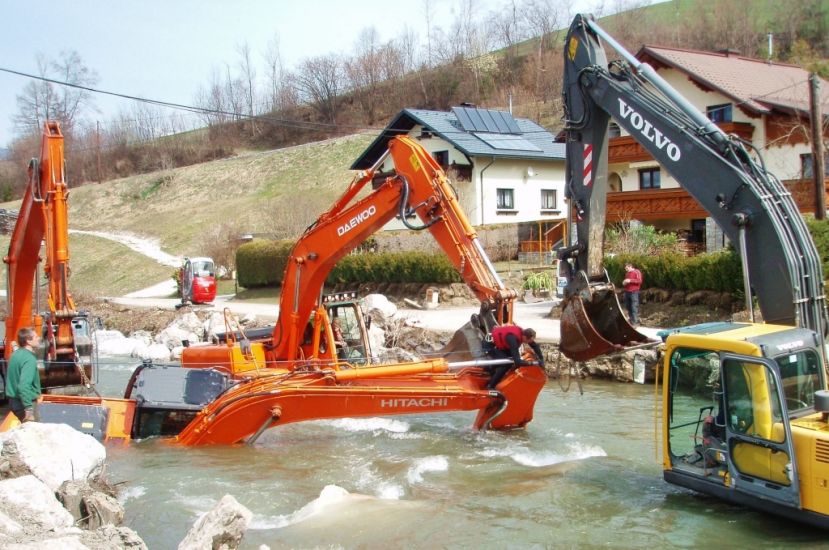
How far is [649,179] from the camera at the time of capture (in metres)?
34.8

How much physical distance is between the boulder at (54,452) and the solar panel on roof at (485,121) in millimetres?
33629

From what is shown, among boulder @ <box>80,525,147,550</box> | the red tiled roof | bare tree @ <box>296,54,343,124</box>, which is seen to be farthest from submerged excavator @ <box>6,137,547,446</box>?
bare tree @ <box>296,54,343,124</box>

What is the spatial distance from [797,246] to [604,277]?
2407 mm

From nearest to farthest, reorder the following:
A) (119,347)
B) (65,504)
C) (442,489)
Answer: (65,504) → (442,489) → (119,347)

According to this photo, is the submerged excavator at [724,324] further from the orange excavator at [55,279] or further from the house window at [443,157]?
the house window at [443,157]

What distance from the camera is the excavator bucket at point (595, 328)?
32.5ft

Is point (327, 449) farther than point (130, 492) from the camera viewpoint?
Yes

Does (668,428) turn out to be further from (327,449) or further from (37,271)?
(37,271)

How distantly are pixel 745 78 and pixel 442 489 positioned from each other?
94.4ft

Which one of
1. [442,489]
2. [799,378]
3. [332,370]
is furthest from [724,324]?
[332,370]

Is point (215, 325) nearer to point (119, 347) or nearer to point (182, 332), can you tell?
point (182, 332)

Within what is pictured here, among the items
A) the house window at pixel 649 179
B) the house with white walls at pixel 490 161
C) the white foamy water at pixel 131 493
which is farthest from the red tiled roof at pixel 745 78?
the white foamy water at pixel 131 493

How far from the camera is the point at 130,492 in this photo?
10.3 m

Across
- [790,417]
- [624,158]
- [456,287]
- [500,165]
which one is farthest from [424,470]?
[500,165]
